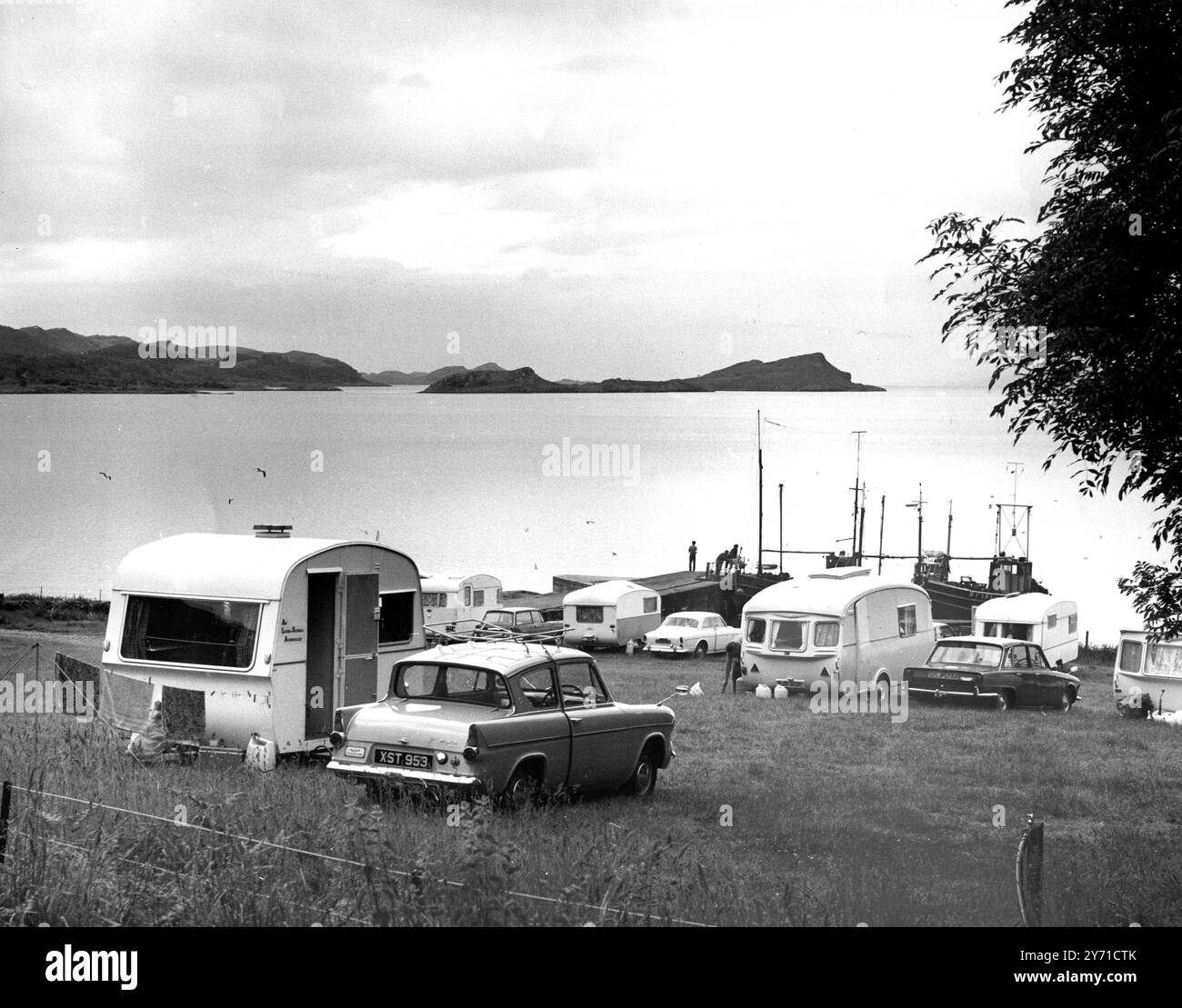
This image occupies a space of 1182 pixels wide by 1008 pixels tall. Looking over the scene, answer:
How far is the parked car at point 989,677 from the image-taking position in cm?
2422

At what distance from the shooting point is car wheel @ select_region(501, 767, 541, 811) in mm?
11725

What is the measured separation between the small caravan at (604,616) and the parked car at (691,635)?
1.18m

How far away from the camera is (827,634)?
2620cm

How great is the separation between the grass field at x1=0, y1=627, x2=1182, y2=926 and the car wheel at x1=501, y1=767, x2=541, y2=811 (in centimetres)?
18

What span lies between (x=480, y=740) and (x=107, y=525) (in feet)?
315

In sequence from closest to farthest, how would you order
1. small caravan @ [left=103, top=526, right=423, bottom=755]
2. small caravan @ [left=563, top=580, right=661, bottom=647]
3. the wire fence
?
the wire fence → small caravan @ [left=103, top=526, right=423, bottom=755] → small caravan @ [left=563, top=580, right=661, bottom=647]

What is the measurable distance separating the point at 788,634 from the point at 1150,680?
6.77 metres

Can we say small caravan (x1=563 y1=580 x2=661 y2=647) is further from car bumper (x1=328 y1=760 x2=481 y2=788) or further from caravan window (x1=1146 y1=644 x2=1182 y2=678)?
car bumper (x1=328 y1=760 x2=481 y2=788)

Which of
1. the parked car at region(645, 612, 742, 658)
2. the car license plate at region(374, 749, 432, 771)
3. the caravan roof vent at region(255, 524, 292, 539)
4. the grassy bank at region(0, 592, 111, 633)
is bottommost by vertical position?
the grassy bank at region(0, 592, 111, 633)

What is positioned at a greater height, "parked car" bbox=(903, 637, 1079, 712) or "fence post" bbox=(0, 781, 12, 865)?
"fence post" bbox=(0, 781, 12, 865)

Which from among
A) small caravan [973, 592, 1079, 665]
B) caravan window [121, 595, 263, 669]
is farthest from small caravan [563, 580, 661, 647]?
caravan window [121, 595, 263, 669]

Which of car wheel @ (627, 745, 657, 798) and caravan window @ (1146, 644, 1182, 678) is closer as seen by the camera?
car wheel @ (627, 745, 657, 798)

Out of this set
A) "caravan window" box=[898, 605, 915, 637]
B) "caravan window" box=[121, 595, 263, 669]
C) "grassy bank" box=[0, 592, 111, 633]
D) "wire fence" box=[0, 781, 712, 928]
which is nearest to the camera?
"wire fence" box=[0, 781, 712, 928]
